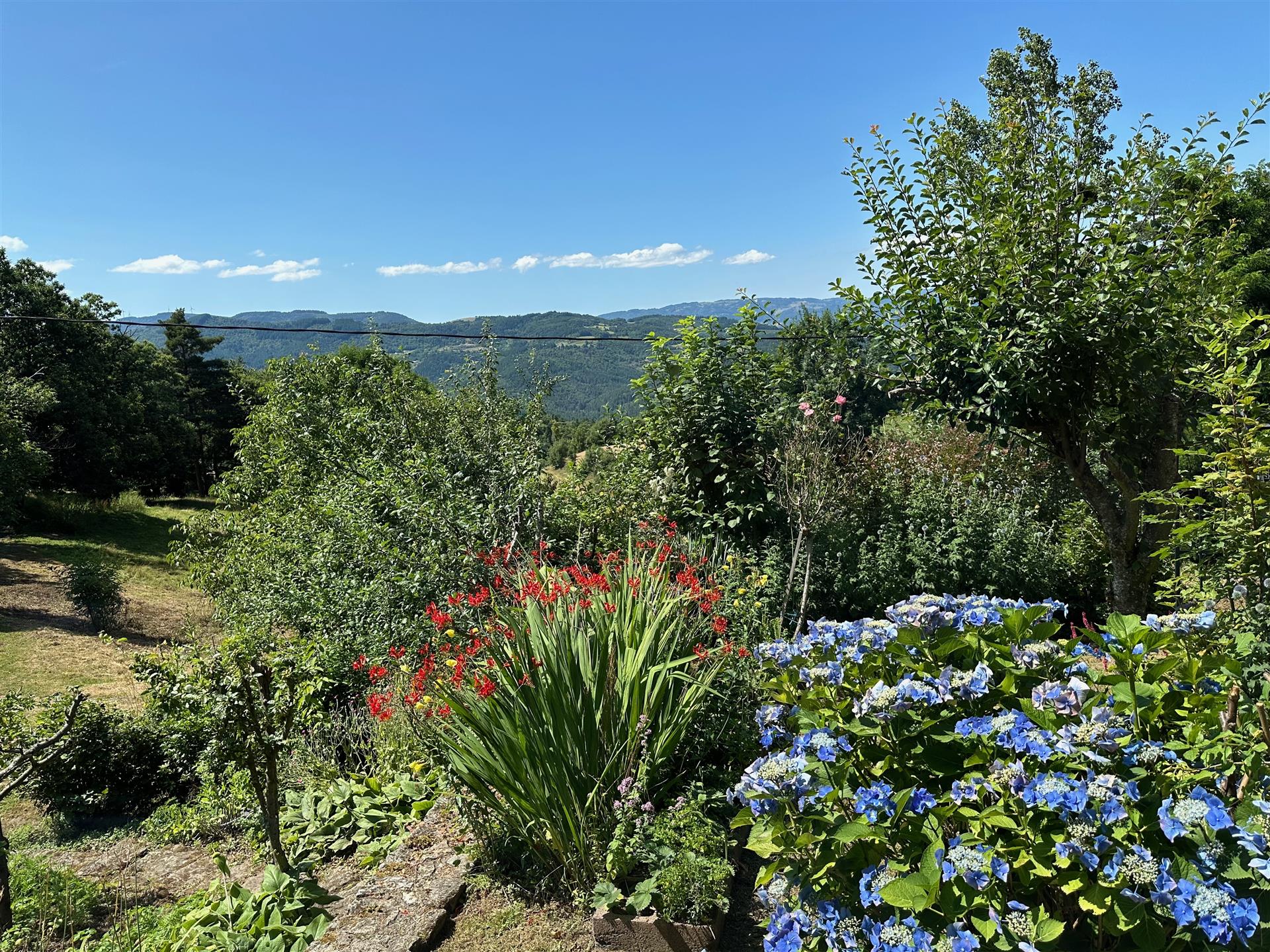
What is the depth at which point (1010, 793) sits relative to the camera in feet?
5.63

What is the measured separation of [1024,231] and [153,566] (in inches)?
754

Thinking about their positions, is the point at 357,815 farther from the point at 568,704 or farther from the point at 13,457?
the point at 13,457

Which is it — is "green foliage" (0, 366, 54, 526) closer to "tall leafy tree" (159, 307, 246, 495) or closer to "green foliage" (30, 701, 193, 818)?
"green foliage" (30, 701, 193, 818)

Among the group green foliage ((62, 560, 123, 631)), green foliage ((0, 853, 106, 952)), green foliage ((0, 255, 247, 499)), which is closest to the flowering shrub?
green foliage ((0, 853, 106, 952))

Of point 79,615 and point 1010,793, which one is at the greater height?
point 1010,793

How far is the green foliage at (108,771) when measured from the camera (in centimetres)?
579

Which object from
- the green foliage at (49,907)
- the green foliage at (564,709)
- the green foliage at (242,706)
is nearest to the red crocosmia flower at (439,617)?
the green foliage at (564,709)

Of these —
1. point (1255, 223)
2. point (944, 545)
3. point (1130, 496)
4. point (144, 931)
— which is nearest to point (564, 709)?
point (144, 931)

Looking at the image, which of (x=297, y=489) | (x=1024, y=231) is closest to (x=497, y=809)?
(x=1024, y=231)

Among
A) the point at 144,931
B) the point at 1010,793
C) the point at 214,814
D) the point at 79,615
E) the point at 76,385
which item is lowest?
the point at 79,615

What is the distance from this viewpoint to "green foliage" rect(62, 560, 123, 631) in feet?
38.6

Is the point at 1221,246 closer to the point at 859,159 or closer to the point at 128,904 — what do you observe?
the point at 859,159

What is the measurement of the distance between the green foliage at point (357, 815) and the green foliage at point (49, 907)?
99 centimetres

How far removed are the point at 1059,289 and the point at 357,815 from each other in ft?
16.6
